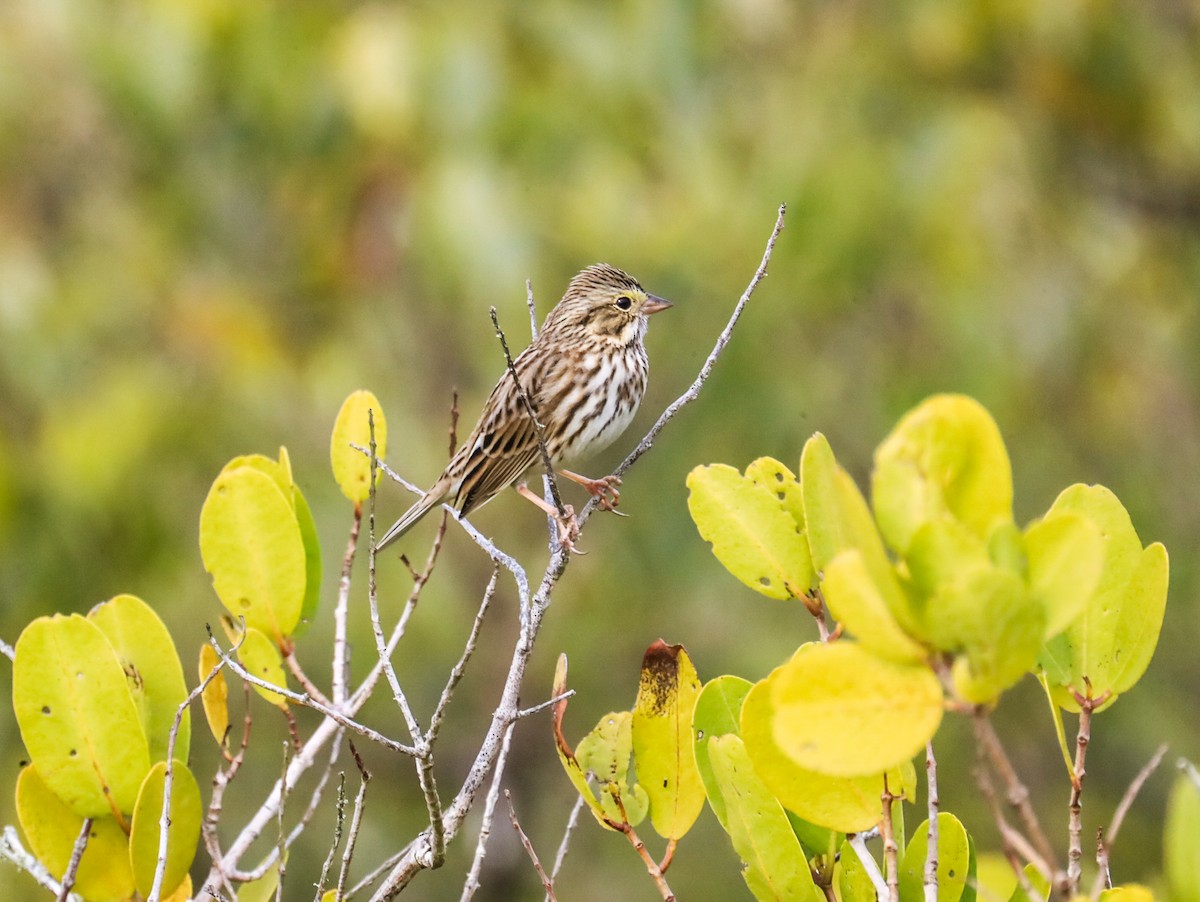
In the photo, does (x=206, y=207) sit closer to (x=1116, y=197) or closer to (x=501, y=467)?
(x=501, y=467)

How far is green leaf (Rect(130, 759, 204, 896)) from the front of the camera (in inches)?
92.6

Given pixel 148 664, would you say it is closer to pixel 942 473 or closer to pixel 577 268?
pixel 942 473

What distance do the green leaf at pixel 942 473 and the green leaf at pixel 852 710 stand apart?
0.43 feet

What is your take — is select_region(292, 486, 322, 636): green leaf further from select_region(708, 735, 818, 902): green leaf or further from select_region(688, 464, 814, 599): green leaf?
select_region(708, 735, 818, 902): green leaf

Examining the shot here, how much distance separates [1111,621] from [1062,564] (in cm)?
60

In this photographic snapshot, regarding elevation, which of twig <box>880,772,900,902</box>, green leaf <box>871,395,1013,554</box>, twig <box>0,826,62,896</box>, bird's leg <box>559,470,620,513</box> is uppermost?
green leaf <box>871,395,1013,554</box>

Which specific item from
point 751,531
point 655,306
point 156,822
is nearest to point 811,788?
point 751,531

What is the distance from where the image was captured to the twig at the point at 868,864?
1.99 metres

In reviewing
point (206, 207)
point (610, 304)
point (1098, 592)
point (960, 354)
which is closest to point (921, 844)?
point (1098, 592)

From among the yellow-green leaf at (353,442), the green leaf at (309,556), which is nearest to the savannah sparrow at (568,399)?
the yellow-green leaf at (353,442)

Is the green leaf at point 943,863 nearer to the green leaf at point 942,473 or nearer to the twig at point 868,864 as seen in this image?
the twig at point 868,864

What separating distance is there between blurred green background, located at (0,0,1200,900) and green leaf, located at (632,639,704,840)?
368 centimetres

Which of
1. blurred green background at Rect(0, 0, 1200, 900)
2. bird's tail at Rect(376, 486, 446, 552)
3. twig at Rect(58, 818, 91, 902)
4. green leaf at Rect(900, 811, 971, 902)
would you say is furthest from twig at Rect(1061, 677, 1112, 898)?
blurred green background at Rect(0, 0, 1200, 900)

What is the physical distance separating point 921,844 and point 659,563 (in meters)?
4.71
